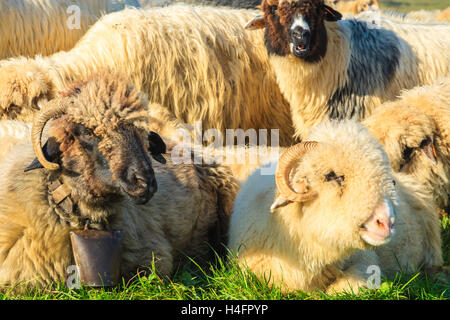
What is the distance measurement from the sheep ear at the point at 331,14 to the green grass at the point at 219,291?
2.91 m

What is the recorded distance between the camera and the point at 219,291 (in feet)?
13.9

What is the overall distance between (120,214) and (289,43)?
9.17 feet

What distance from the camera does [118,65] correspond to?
20.8 feet

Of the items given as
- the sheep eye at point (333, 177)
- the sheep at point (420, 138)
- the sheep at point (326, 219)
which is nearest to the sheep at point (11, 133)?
the sheep at point (326, 219)

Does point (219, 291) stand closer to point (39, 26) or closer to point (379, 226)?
point (379, 226)

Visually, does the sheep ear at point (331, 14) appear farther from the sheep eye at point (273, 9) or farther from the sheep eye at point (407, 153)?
the sheep eye at point (407, 153)

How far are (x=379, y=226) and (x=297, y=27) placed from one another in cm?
286

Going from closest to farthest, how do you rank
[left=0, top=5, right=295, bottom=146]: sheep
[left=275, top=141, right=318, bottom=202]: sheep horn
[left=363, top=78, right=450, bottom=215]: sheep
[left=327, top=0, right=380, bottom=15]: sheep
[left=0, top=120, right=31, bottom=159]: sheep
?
1. [left=275, top=141, right=318, bottom=202]: sheep horn
2. [left=0, top=120, right=31, bottom=159]: sheep
3. [left=363, top=78, right=450, bottom=215]: sheep
4. [left=0, top=5, right=295, bottom=146]: sheep
5. [left=327, top=0, right=380, bottom=15]: sheep

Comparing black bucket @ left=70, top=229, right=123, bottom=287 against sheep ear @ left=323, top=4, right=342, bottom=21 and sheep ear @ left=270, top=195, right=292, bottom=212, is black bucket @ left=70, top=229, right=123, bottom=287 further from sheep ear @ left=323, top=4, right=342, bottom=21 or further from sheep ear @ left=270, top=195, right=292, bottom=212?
sheep ear @ left=323, top=4, right=342, bottom=21

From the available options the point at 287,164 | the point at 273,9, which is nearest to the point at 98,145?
the point at 287,164

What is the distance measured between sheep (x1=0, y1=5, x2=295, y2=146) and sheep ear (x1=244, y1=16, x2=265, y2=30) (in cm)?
27

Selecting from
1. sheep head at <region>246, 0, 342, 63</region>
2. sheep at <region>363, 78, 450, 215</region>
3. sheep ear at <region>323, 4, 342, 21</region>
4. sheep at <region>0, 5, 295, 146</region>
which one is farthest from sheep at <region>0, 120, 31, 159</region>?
sheep ear at <region>323, 4, 342, 21</region>

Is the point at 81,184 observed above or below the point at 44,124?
below

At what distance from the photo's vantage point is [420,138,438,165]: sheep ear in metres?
5.44
